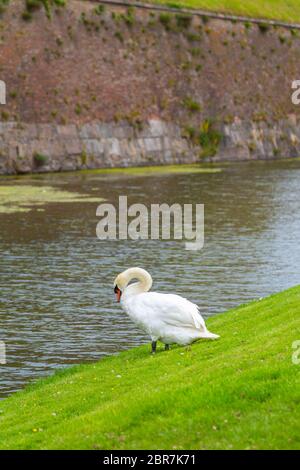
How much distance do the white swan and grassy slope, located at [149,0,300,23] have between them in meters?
69.6

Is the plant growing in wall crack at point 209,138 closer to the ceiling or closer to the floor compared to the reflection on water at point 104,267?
closer to the ceiling

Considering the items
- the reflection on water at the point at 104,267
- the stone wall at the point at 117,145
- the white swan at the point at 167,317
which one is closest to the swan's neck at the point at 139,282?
the white swan at the point at 167,317

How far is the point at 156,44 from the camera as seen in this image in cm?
8250

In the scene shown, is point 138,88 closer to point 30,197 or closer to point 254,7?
point 254,7

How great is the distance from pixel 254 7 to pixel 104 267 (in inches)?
2704

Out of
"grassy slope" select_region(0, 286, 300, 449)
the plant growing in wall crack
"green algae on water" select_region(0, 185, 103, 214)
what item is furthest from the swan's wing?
the plant growing in wall crack

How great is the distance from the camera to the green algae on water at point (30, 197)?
48.1 meters

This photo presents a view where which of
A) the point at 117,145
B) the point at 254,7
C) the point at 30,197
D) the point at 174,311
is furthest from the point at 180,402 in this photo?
the point at 254,7

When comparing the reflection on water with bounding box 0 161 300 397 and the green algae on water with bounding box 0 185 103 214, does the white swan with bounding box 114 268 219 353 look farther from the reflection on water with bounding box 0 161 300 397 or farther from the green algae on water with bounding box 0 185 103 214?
the green algae on water with bounding box 0 185 103 214

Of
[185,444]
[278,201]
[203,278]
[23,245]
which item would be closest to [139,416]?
[185,444]

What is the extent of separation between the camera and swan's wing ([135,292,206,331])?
17.5 m

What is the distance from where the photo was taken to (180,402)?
12.5 metres

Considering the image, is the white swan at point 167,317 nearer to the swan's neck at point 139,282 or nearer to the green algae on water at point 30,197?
the swan's neck at point 139,282

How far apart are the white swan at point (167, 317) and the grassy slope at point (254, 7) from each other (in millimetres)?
69561
